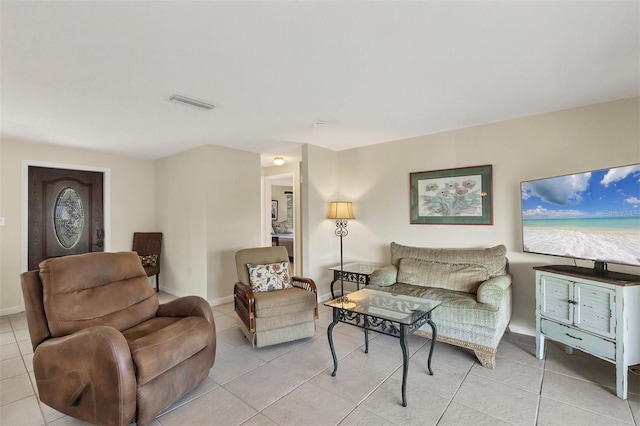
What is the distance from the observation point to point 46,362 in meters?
1.85

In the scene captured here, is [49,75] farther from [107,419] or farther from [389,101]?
[389,101]

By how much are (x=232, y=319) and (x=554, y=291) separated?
3391 mm

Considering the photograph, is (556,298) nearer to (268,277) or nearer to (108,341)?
(268,277)

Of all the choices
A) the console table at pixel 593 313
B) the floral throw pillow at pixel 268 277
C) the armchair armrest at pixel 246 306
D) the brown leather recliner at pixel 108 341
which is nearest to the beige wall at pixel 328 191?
the console table at pixel 593 313

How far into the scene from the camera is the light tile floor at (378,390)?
188 cm

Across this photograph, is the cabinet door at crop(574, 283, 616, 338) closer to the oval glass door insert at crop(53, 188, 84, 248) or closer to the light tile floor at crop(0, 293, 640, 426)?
the light tile floor at crop(0, 293, 640, 426)

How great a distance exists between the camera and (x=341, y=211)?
420 cm

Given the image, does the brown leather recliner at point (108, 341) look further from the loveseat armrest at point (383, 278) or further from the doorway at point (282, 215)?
the doorway at point (282, 215)

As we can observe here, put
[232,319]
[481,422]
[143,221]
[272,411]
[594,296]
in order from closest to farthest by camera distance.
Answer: [481,422], [272,411], [594,296], [232,319], [143,221]

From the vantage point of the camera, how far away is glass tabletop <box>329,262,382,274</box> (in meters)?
3.85

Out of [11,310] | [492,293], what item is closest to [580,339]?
[492,293]

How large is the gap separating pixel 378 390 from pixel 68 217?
4.94 metres

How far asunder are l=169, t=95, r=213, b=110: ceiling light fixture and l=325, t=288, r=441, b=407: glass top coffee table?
2073mm

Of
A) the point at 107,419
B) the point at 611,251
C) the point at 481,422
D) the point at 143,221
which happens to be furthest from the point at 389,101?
the point at 143,221
